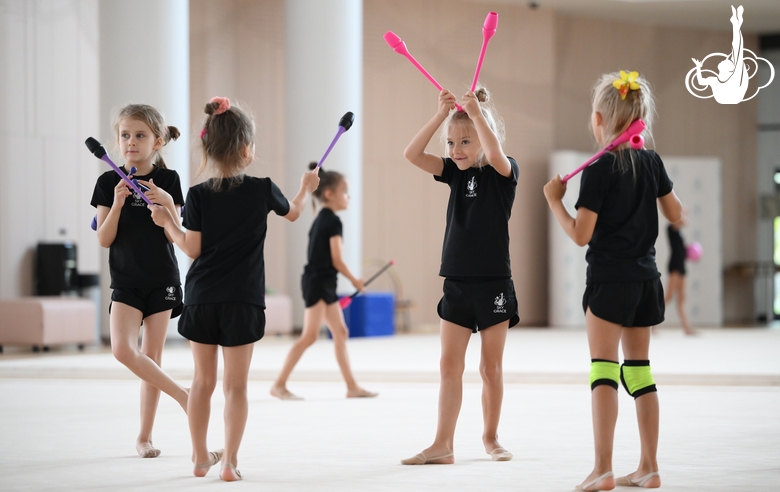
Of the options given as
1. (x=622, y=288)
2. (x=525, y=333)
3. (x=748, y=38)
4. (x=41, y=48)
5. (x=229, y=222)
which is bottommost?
(x=525, y=333)

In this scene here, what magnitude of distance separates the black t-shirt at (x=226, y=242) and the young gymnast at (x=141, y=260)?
0.32 m

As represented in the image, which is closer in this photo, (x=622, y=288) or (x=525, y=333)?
(x=622, y=288)

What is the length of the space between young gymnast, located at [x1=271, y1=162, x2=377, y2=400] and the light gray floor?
205 mm

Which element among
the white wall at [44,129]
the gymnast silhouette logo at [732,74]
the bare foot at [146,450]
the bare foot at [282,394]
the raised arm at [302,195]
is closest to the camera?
the raised arm at [302,195]

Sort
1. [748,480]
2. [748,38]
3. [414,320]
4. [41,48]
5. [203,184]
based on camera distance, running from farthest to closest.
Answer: [748,38], [414,320], [41,48], [203,184], [748,480]

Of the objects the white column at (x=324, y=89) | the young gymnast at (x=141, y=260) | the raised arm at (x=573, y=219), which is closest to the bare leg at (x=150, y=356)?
the young gymnast at (x=141, y=260)

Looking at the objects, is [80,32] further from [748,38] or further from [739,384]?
[748,38]

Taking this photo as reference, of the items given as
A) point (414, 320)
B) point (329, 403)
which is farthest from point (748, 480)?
point (414, 320)

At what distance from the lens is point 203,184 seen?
3.07m

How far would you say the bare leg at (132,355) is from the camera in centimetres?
336

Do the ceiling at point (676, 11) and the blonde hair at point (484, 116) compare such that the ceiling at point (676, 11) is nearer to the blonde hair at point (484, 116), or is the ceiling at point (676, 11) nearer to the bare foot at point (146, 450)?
the blonde hair at point (484, 116)

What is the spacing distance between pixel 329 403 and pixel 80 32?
7265mm

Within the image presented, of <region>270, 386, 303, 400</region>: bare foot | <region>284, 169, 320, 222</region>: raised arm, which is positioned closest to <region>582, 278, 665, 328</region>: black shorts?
<region>284, 169, 320, 222</region>: raised arm

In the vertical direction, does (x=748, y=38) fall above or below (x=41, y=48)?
above
